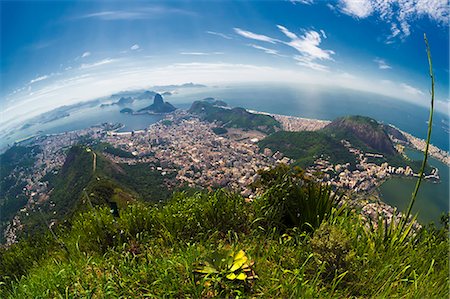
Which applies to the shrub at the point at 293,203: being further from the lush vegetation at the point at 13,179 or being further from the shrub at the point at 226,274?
the lush vegetation at the point at 13,179

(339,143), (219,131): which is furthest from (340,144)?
(219,131)

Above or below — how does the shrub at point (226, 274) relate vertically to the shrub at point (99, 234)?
above

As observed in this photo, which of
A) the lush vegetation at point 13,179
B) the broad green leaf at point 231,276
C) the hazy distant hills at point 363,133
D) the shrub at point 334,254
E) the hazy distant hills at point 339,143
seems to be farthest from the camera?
the hazy distant hills at point 363,133

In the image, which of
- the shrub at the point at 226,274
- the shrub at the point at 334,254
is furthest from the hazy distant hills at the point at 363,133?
the shrub at the point at 226,274

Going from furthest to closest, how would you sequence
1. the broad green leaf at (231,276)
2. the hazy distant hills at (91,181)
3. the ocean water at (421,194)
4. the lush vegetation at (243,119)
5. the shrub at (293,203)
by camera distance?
the lush vegetation at (243,119) < the ocean water at (421,194) < the hazy distant hills at (91,181) < the shrub at (293,203) < the broad green leaf at (231,276)

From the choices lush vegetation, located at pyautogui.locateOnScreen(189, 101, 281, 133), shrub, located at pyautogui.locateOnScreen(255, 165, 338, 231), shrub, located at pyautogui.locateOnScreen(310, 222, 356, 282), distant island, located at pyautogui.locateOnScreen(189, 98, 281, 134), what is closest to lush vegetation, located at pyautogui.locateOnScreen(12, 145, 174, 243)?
shrub, located at pyautogui.locateOnScreen(255, 165, 338, 231)

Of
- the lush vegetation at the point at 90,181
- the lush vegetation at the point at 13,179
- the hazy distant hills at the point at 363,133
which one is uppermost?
the hazy distant hills at the point at 363,133

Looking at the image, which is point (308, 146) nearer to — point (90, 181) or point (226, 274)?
point (90, 181)
